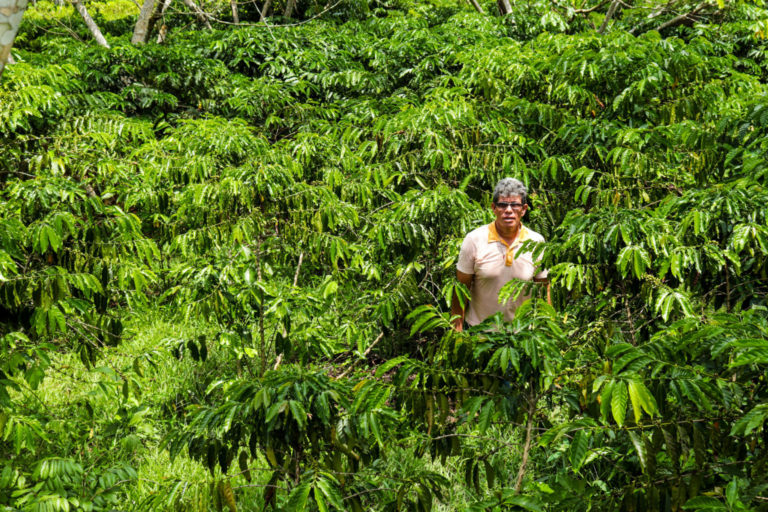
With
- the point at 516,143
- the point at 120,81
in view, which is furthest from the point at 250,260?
the point at 120,81

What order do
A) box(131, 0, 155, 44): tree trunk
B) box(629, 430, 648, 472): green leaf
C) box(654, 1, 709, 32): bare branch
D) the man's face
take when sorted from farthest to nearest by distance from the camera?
box(131, 0, 155, 44): tree trunk, box(654, 1, 709, 32): bare branch, the man's face, box(629, 430, 648, 472): green leaf

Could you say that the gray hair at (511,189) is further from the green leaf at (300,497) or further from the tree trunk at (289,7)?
the tree trunk at (289,7)

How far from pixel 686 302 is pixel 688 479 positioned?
2.27ft

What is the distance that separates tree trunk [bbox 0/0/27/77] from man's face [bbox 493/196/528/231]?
2117mm

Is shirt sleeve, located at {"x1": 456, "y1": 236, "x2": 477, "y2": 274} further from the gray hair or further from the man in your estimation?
the gray hair

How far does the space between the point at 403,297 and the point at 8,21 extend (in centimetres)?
202

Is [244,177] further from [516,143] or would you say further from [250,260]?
[516,143]

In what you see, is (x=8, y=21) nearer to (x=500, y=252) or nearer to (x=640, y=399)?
(x=640, y=399)

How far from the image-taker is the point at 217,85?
6789 millimetres

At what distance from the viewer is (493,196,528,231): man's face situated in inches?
121

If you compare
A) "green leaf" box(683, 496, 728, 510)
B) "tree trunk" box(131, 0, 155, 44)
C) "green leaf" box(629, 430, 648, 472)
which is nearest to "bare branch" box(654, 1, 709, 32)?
"tree trunk" box(131, 0, 155, 44)

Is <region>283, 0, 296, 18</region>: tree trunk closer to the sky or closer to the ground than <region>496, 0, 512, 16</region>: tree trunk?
closer to the sky

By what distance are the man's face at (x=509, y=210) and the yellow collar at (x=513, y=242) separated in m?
0.06

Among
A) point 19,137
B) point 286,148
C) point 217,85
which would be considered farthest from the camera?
point 217,85
